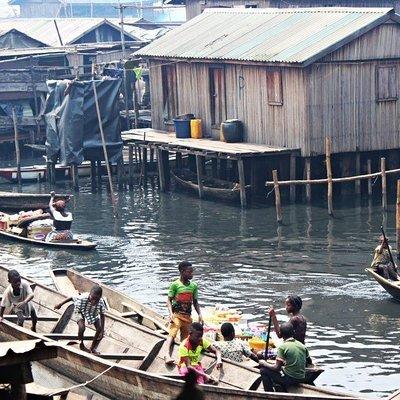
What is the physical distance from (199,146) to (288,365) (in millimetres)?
21192

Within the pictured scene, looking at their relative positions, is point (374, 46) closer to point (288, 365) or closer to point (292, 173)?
point (292, 173)

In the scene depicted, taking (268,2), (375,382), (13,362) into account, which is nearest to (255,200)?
(268,2)

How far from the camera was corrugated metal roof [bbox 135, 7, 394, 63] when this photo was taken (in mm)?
34000

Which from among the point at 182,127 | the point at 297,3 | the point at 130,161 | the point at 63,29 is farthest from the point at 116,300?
the point at 63,29

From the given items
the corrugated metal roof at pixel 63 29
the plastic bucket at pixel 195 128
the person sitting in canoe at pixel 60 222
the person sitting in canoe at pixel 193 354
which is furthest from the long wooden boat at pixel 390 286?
the corrugated metal roof at pixel 63 29

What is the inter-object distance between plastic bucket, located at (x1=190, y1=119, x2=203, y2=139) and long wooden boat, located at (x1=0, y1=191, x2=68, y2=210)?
20.5 feet

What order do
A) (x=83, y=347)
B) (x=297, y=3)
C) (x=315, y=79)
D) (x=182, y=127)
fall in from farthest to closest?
(x=297, y=3), (x=182, y=127), (x=315, y=79), (x=83, y=347)

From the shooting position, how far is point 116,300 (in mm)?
21406

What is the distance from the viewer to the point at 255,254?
29.5 m

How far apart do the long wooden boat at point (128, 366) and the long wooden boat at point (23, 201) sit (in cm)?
1362

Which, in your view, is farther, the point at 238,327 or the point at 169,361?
the point at 238,327

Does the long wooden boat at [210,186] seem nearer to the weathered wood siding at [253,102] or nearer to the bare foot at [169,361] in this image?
the weathered wood siding at [253,102]

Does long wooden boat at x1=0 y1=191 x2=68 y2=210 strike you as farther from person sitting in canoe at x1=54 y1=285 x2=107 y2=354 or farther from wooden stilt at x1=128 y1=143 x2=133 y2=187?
person sitting in canoe at x1=54 y1=285 x2=107 y2=354

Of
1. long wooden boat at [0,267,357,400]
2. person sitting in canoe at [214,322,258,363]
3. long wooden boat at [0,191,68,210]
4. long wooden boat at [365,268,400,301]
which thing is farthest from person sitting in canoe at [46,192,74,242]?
person sitting in canoe at [214,322,258,363]
